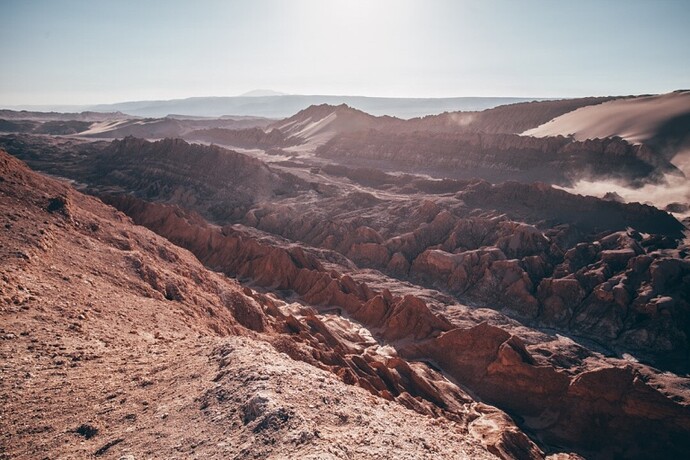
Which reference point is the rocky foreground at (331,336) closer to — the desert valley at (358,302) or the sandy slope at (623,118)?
the desert valley at (358,302)

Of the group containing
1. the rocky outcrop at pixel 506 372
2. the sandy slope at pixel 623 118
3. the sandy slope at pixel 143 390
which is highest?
the sandy slope at pixel 623 118

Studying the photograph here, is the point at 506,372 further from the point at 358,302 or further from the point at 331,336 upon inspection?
the point at 358,302

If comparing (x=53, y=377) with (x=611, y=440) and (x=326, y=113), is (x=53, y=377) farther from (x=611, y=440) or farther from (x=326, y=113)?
(x=326, y=113)

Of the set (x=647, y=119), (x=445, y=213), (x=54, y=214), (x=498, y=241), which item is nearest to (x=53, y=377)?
(x=54, y=214)

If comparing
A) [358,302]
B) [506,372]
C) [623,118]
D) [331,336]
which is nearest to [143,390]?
[331,336]

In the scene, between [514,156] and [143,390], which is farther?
[514,156]

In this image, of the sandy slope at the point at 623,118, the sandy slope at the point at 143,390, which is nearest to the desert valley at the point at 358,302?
the sandy slope at the point at 143,390

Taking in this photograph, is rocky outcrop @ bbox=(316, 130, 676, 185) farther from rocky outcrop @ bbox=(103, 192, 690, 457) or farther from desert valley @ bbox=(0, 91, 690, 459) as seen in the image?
rocky outcrop @ bbox=(103, 192, 690, 457)

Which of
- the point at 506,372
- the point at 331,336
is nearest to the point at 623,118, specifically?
the point at 506,372

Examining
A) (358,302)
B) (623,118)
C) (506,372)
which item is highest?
(623,118)

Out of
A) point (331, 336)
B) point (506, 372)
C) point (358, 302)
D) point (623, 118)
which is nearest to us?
point (506, 372)

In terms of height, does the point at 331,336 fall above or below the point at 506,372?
above

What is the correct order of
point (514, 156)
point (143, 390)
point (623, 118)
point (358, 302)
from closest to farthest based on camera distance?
point (143, 390) < point (358, 302) < point (514, 156) < point (623, 118)

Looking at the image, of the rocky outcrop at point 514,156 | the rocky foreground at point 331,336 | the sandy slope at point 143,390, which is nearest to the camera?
the sandy slope at point 143,390
